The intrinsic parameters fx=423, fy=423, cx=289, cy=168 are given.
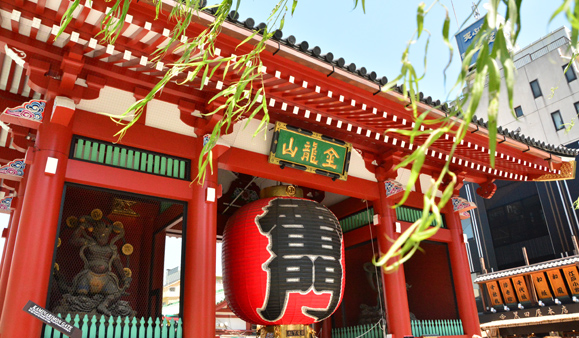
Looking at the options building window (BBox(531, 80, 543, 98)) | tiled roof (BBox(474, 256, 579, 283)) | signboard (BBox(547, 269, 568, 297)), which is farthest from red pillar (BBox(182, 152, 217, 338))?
building window (BBox(531, 80, 543, 98))

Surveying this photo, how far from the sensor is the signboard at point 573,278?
599 inches

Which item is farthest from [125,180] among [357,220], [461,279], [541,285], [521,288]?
[521,288]

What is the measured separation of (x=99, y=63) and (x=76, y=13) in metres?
0.88

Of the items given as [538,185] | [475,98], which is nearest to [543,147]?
[475,98]

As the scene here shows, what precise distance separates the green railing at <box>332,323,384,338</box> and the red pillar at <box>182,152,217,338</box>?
3.64m

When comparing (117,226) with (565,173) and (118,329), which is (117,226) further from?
(565,173)

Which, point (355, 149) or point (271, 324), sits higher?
point (355, 149)

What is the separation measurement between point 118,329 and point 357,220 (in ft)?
17.1

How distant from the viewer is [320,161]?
7121mm

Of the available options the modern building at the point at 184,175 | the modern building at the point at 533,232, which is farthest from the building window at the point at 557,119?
the modern building at the point at 184,175

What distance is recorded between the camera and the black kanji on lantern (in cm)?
625

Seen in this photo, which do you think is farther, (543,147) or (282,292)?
(543,147)

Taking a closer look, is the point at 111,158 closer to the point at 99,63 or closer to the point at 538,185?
the point at 99,63

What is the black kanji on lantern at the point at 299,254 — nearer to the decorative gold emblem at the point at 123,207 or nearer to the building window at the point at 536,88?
the decorative gold emblem at the point at 123,207
